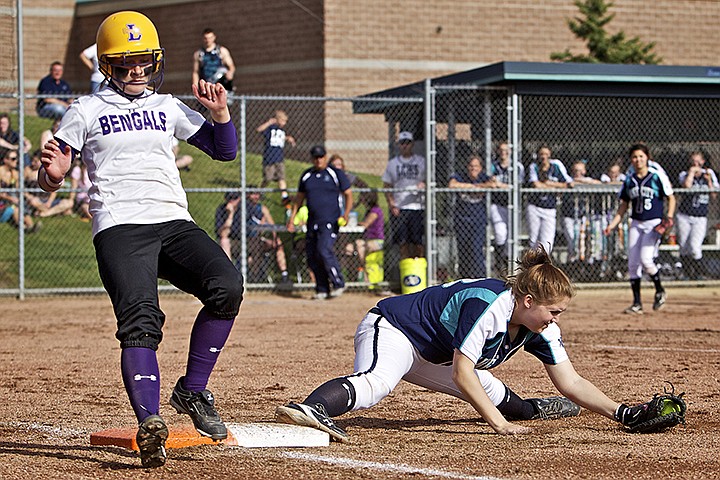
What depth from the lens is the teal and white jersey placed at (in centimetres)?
541

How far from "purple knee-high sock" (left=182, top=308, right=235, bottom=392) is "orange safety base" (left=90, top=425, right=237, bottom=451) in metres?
0.26

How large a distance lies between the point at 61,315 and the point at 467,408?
7.72 metres

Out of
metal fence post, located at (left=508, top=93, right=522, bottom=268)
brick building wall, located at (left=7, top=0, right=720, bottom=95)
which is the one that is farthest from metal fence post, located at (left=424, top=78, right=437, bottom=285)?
brick building wall, located at (left=7, top=0, right=720, bottom=95)

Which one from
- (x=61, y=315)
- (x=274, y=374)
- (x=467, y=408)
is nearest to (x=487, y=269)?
(x=61, y=315)

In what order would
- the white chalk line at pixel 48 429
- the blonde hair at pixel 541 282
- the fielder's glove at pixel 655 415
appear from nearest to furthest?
the blonde hair at pixel 541 282 < the fielder's glove at pixel 655 415 < the white chalk line at pixel 48 429

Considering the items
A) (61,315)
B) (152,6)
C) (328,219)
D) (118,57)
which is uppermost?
(152,6)

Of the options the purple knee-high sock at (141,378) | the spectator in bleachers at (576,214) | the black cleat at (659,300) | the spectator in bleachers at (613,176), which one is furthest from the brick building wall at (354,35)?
the purple knee-high sock at (141,378)

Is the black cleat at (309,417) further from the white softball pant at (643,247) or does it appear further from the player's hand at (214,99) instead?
the white softball pant at (643,247)

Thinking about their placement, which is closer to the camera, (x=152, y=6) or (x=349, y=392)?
(x=349, y=392)

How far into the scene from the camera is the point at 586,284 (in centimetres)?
1686

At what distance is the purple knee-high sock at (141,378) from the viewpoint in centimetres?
487

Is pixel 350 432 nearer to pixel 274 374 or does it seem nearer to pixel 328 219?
pixel 274 374

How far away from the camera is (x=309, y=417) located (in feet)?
17.7

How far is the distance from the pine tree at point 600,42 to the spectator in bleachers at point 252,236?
39.8 ft
